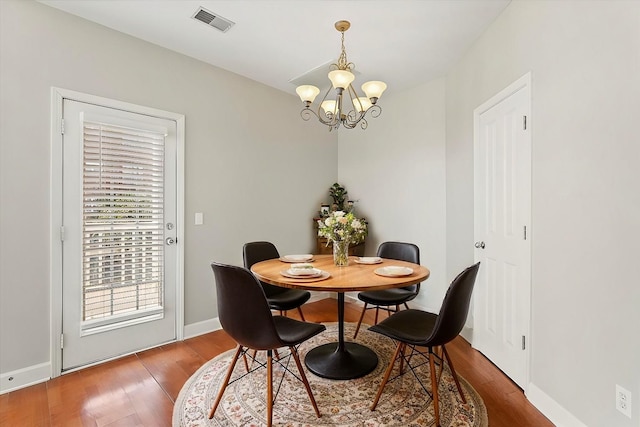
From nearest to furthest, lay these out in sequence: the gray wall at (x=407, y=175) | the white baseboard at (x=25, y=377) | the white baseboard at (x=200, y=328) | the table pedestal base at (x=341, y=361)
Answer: the white baseboard at (x=25, y=377) < the table pedestal base at (x=341, y=361) < the white baseboard at (x=200, y=328) < the gray wall at (x=407, y=175)

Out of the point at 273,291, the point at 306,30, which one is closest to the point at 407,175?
the point at 306,30

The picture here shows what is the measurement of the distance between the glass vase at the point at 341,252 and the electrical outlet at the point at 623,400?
5.22 ft

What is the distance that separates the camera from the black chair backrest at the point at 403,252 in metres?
2.79

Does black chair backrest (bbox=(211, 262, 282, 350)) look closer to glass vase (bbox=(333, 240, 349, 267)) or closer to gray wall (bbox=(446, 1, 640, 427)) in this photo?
glass vase (bbox=(333, 240, 349, 267))

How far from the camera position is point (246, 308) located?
64.1 inches

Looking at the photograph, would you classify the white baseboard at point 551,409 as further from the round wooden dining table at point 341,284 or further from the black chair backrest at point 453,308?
the round wooden dining table at point 341,284

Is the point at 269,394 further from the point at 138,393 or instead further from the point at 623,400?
the point at 623,400

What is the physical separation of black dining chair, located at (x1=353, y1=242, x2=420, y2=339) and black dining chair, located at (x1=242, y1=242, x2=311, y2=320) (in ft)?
1.82

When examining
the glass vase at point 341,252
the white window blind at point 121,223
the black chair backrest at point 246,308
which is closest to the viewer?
the black chair backrest at point 246,308

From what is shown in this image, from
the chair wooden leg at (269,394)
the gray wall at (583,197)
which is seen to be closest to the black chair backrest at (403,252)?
the gray wall at (583,197)

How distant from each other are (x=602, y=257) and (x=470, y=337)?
166 centimetres

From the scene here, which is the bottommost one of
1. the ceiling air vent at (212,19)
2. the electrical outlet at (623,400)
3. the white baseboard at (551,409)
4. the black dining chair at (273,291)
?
the white baseboard at (551,409)

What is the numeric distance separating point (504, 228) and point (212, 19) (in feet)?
9.36

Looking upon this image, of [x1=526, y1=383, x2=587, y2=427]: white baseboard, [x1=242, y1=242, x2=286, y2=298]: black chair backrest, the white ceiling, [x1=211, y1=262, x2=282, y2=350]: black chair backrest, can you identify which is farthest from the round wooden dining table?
the white ceiling
